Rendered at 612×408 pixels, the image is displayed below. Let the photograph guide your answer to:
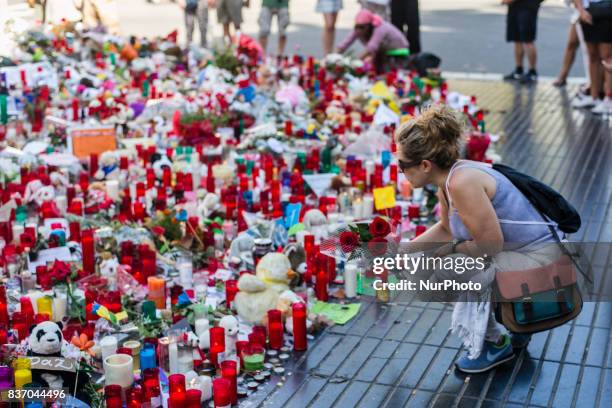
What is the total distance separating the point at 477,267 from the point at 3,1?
638 cm

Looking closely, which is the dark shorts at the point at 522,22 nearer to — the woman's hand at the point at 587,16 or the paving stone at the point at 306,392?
the woman's hand at the point at 587,16

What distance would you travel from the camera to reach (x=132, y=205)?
5594 millimetres

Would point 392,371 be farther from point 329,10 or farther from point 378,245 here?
point 329,10

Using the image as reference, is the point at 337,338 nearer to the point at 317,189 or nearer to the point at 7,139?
the point at 317,189

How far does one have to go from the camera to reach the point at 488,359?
3777 millimetres

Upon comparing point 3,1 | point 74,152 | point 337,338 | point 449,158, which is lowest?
point 337,338

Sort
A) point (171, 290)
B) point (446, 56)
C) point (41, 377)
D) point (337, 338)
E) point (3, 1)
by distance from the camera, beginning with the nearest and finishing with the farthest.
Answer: point (41, 377), point (337, 338), point (171, 290), point (3, 1), point (446, 56)

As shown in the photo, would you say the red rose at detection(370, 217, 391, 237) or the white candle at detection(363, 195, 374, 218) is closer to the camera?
the red rose at detection(370, 217, 391, 237)

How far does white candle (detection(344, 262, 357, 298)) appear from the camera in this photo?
4574 millimetres

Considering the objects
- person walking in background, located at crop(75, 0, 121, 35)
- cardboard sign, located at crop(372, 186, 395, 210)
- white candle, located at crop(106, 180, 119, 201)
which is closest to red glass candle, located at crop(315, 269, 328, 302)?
cardboard sign, located at crop(372, 186, 395, 210)

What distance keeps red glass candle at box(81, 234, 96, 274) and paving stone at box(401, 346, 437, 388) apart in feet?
5.65

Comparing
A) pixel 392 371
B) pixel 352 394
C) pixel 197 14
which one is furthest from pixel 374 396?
pixel 197 14

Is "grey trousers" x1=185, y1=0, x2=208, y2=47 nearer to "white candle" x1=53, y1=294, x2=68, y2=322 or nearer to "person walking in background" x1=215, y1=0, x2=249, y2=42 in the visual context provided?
"person walking in background" x1=215, y1=0, x2=249, y2=42

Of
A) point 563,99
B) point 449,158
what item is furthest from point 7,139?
point 563,99
